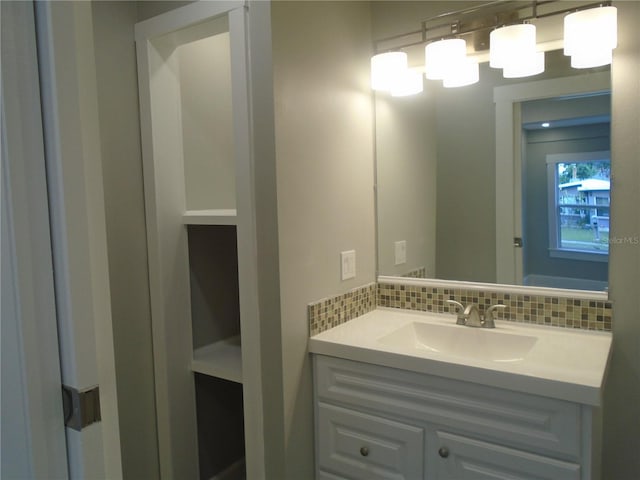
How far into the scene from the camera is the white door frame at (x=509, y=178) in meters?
1.80

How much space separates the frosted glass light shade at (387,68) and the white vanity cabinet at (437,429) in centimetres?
109

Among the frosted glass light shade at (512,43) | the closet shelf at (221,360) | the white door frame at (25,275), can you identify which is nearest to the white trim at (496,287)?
the closet shelf at (221,360)

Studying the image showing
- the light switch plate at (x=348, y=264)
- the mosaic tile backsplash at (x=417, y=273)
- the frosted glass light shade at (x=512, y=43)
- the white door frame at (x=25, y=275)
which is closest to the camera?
the white door frame at (x=25, y=275)

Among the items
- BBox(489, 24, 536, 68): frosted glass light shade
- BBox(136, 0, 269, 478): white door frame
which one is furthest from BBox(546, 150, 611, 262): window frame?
BBox(136, 0, 269, 478): white door frame

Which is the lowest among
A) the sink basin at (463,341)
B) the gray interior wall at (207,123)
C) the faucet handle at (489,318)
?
the sink basin at (463,341)

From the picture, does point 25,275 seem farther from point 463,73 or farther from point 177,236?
point 463,73

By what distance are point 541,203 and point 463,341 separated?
59cm

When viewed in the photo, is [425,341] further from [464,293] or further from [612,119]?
[612,119]

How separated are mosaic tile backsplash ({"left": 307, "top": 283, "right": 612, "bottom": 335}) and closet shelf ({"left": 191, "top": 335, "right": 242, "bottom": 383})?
0.41m

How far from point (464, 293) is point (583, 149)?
0.66 metres

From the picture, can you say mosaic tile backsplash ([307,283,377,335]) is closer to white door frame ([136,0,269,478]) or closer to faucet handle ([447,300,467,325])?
white door frame ([136,0,269,478])

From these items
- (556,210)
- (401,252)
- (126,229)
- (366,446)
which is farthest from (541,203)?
(126,229)

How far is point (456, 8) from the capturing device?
182 centimetres

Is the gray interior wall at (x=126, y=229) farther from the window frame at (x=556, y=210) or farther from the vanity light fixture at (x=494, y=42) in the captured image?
the window frame at (x=556, y=210)
